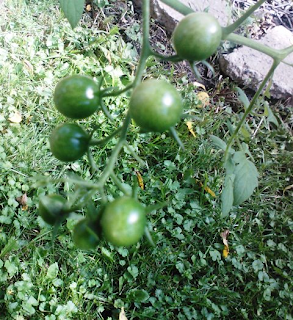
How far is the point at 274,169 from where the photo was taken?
101 inches

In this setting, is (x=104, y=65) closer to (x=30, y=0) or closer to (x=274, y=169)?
(x=30, y=0)

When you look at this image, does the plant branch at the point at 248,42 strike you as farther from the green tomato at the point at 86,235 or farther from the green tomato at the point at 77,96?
the green tomato at the point at 86,235

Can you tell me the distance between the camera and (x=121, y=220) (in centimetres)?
62

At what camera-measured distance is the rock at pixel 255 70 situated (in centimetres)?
278

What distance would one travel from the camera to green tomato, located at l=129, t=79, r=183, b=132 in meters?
0.62

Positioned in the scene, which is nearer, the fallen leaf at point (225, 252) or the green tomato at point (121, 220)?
the green tomato at point (121, 220)

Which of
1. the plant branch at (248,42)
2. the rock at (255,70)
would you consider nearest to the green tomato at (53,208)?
the plant branch at (248,42)

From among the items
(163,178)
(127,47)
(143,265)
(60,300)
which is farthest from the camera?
(127,47)

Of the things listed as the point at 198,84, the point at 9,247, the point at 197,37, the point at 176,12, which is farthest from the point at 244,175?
the point at 176,12

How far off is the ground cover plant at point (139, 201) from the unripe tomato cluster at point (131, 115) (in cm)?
121

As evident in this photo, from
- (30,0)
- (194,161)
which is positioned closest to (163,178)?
(194,161)

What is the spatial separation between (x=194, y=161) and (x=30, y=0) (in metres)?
1.54

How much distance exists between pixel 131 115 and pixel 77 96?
16cm

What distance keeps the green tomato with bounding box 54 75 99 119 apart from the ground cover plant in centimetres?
119
